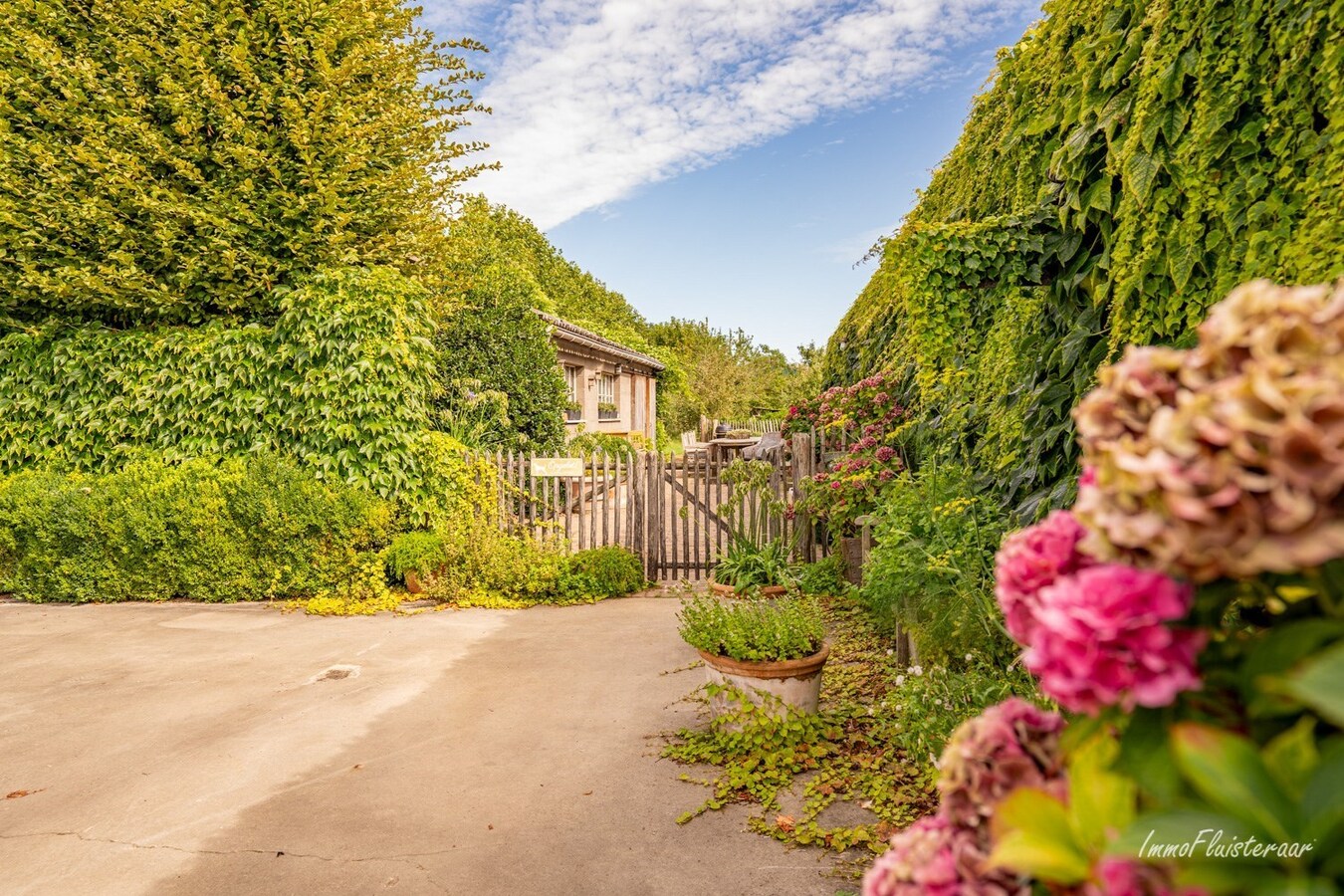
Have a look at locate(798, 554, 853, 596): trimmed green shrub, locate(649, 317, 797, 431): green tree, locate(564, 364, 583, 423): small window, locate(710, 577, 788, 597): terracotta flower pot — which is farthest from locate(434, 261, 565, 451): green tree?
locate(649, 317, 797, 431): green tree

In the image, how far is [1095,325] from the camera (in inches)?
127

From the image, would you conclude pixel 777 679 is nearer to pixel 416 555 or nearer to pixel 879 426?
pixel 879 426

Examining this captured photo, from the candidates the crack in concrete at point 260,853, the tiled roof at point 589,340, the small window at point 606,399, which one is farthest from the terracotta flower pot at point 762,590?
the small window at point 606,399

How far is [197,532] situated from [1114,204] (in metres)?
8.29

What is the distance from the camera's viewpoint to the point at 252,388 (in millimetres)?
7492

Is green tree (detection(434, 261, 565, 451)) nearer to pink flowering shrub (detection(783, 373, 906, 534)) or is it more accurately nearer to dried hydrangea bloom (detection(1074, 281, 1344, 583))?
pink flowering shrub (detection(783, 373, 906, 534))

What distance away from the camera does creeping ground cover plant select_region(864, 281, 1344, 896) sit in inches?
22.9

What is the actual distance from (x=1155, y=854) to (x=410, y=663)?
17.5 feet

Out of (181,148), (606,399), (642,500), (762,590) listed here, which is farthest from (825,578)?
(606,399)

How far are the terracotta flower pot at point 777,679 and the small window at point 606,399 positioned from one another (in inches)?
567

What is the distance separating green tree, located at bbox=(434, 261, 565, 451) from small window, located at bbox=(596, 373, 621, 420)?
7.53 m

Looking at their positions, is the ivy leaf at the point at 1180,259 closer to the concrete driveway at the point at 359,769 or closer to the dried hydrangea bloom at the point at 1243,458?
the dried hydrangea bloom at the point at 1243,458

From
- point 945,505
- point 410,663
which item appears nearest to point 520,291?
point 410,663

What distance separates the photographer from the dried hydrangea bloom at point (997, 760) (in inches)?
33.3
